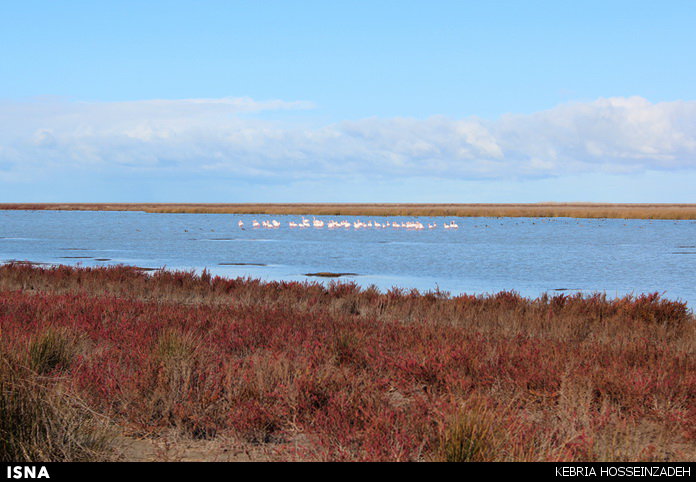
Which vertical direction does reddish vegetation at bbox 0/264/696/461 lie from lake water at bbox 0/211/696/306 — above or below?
above

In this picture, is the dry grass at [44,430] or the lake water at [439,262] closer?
the dry grass at [44,430]

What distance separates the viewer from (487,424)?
4.36 metres

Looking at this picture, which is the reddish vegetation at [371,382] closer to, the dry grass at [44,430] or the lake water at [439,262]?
the dry grass at [44,430]

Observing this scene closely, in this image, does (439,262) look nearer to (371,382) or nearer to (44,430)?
(371,382)

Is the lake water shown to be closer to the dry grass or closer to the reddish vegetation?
the reddish vegetation

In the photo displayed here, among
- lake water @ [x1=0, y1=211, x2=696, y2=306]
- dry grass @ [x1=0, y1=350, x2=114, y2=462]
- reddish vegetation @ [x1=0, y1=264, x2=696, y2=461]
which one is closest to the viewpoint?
dry grass @ [x1=0, y1=350, x2=114, y2=462]

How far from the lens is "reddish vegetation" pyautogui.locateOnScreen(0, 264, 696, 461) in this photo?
4.74m

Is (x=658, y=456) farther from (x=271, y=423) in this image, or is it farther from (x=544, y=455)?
(x=271, y=423)

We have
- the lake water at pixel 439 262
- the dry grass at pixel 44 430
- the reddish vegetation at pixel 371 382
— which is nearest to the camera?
the dry grass at pixel 44 430

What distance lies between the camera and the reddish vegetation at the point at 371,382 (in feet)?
15.5

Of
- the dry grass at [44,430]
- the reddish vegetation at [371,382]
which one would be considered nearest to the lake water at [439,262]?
the reddish vegetation at [371,382]

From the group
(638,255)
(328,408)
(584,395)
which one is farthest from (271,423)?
(638,255)

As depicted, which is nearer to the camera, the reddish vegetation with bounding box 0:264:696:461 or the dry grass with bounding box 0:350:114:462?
the dry grass with bounding box 0:350:114:462

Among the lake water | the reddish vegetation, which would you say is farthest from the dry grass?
the lake water
